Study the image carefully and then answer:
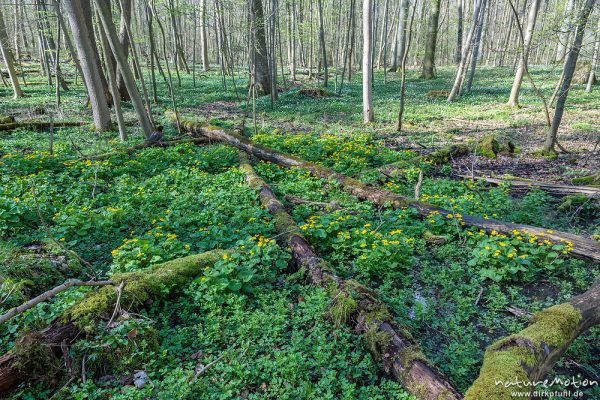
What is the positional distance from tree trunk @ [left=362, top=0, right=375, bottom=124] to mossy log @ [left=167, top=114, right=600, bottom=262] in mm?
5092

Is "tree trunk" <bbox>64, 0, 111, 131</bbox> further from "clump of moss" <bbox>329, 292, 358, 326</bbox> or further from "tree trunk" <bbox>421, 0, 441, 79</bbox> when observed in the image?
"tree trunk" <bbox>421, 0, 441, 79</bbox>

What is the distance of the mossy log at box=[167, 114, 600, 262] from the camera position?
14.6 ft

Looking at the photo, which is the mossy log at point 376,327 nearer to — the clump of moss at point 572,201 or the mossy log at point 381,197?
the mossy log at point 381,197

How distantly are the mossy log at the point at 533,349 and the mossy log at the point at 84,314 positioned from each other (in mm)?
2991

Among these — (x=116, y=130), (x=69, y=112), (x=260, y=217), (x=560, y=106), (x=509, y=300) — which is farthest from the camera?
(x=69, y=112)

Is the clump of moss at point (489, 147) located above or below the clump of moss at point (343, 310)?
above

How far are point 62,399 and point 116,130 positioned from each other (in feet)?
32.7

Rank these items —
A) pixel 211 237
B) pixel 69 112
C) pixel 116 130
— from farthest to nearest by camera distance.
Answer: pixel 69 112
pixel 116 130
pixel 211 237

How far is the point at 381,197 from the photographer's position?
6.13 meters

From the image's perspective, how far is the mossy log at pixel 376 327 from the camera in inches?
101

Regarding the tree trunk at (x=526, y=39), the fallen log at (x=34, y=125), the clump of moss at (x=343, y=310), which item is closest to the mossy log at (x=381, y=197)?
the clump of moss at (x=343, y=310)

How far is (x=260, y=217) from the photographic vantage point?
5.55 metres

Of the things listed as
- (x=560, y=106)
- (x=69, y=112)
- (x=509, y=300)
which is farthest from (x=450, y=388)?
(x=69, y=112)

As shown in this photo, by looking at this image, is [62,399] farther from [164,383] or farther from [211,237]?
[211,237]
